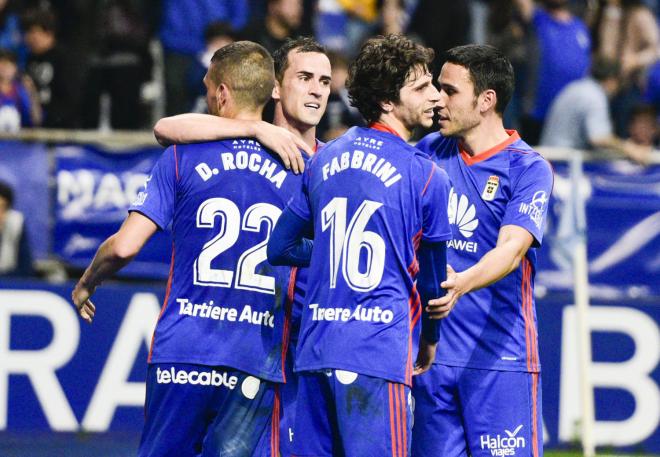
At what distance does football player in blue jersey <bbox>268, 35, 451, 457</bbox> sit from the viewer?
586 cm

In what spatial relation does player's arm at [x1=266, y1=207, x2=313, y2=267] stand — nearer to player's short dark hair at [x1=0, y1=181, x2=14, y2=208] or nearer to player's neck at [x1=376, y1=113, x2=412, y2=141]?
player's neck at [x1=376, y1=113, x2=412, y2=141]

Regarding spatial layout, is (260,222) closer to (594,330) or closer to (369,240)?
(369,240)

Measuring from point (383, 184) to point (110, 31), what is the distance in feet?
26.2

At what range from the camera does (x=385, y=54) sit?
6035 millimetres

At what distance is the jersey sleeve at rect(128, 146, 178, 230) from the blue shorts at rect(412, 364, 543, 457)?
1.69 m

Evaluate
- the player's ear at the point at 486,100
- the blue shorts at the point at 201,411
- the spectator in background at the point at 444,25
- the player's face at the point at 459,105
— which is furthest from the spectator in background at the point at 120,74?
the blue shorts at the point at 201,411

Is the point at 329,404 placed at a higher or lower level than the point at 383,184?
lower

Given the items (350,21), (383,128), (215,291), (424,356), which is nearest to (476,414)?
(424,356)

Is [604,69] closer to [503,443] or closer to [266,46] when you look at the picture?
[266,46]

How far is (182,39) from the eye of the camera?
13578 mm

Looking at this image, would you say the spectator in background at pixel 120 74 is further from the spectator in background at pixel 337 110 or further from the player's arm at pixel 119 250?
the player's arm at pixel 119 250

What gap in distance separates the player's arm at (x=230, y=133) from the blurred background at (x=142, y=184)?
487 centimetres

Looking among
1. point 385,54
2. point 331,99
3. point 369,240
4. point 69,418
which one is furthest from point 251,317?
point 331,99

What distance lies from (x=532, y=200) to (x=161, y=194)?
1927 mm
